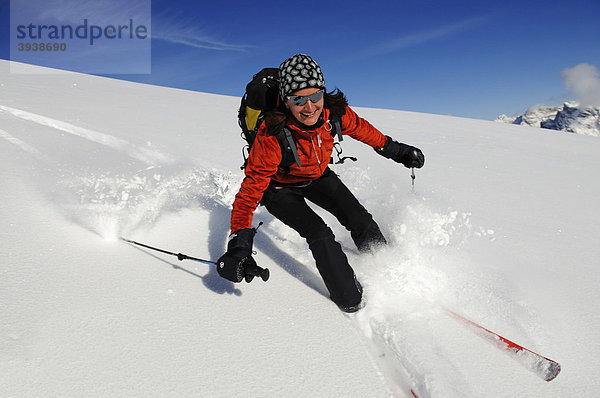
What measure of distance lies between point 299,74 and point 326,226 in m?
1.08

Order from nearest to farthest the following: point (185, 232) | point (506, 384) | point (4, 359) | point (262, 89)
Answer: point (4, 359) < point (506, 384) < point (262, 89) < point (185, 232)

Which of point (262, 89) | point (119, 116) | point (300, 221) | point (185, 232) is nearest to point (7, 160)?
point (185, 232)

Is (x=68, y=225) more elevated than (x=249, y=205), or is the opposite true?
(x=249, y=205)

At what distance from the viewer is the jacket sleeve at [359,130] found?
293cm

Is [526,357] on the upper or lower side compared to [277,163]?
lower

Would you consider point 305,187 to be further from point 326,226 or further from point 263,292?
point 263,292

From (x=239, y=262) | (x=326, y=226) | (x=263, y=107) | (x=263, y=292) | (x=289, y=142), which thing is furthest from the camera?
(x=263, y=107)

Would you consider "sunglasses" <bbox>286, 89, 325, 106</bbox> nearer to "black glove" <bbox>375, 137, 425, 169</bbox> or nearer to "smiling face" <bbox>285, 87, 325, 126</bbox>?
"smiling face" <bbox>285, 87, 325, 126</bbox>

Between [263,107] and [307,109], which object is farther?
[263,107]

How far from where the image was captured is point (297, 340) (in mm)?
1932

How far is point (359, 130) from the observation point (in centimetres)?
305

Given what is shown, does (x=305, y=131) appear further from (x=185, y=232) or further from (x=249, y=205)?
(x=185, y=232)

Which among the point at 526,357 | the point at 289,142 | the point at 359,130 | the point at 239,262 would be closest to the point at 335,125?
the point at 359,130

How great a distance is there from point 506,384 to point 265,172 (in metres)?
1.81
